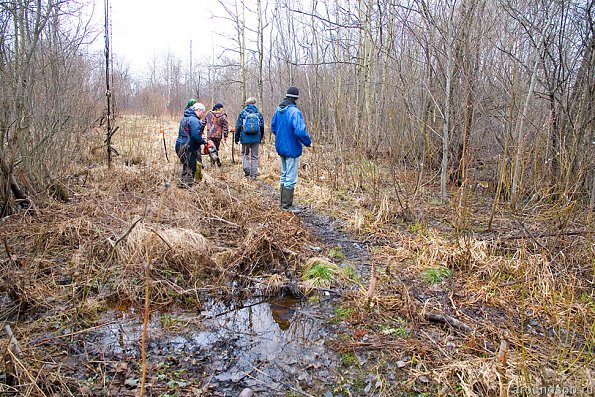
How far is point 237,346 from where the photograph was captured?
3039 millimetres

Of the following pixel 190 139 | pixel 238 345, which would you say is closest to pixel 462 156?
pixel 238 345

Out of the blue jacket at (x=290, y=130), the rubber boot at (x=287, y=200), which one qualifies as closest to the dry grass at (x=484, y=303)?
the rubber boot at (x=287, y=200)

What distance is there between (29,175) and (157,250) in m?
3.23

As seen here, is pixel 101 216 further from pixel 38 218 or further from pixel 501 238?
pixel 501 238

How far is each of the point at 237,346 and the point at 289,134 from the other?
12.3 ft

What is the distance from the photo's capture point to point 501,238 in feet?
15.2

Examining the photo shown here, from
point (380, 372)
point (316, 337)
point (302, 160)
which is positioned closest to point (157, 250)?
point (316, 337)

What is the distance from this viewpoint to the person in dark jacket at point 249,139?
28.2ft

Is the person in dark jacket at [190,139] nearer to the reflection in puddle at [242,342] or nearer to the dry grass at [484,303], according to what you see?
the dry grass at [484,303]

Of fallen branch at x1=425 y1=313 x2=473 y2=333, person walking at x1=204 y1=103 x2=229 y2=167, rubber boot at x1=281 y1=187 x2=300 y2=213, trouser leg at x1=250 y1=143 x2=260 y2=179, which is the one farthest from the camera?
person walking at x1=204 y1=103 x2=229 y2=167

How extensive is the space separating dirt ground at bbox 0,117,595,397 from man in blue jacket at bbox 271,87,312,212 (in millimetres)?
799

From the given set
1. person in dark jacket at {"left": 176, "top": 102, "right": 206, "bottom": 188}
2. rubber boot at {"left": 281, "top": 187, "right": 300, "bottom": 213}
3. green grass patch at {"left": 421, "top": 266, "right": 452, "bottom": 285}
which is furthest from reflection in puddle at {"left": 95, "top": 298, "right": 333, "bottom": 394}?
person in dark jacket at {"left": 176, "top": 102, "right": 206, "bottom": 188}

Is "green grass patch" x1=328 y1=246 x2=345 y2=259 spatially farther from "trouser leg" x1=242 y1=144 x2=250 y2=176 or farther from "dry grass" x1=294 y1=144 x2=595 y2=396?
"trouser leg" x1=242 y1=144 x2=250 y2=176

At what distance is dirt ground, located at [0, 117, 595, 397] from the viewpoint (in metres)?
2.54
